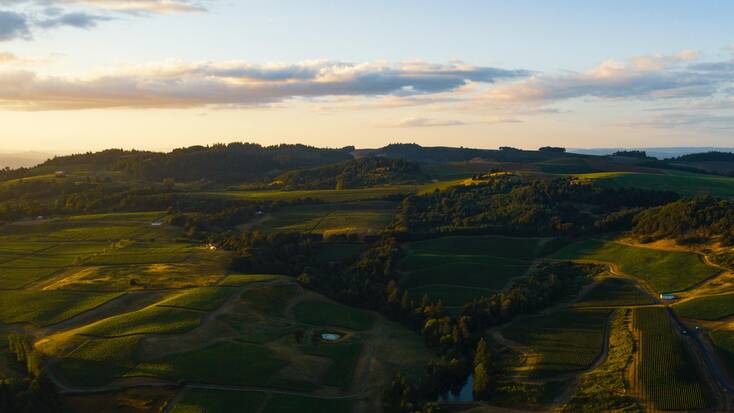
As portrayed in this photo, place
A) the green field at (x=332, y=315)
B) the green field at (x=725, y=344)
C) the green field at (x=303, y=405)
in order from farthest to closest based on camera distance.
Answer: the green field at (x=332, y=315)
the green field at (x=725, y=344)
the green field at (x=303, y=405)

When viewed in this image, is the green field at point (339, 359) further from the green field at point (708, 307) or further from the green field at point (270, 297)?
the green field at point (708, 307)

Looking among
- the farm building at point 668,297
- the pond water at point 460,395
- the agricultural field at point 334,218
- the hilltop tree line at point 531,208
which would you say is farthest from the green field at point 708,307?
the agricultural field at point 334,218

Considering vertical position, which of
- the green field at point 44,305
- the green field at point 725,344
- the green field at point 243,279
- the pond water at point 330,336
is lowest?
the pond water at point 330,336

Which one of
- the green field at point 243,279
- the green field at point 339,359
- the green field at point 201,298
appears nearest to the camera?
the green field at point 339,359

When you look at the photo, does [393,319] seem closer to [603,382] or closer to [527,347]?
[527,347]

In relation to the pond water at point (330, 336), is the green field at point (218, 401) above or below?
below

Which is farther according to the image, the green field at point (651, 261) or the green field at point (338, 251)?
the green field at point (338, 251)

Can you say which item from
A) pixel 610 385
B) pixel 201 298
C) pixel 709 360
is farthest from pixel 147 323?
pixel 709 360

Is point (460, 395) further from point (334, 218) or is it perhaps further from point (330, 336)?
point (334, 218)
